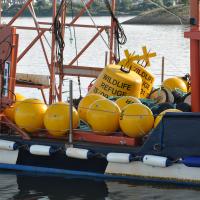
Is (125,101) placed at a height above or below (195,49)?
below

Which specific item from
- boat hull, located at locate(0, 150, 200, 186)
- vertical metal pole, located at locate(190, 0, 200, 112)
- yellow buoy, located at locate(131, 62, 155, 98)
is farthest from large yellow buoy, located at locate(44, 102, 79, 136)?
yellow buoy, located at locate(131, 62, 155, 98)

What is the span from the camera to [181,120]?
1096cm

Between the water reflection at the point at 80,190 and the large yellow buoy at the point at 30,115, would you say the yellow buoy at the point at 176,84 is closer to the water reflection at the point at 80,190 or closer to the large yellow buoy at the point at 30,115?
the large yellow buoy at the point at 30,115

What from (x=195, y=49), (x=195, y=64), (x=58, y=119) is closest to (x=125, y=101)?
(x=58, y=119)

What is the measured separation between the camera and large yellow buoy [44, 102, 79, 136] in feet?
38.4

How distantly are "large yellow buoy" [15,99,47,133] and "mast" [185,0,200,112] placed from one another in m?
2.48

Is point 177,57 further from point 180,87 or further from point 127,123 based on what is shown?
point 127,123

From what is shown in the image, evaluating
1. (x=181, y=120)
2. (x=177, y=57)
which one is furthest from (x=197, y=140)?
(x=177, y=57)

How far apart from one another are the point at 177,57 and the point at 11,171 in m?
21.9

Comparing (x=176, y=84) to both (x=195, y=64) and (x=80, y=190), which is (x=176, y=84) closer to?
(x=195, y=64)

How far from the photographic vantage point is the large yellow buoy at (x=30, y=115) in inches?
472

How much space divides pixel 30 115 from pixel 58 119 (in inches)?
21.6

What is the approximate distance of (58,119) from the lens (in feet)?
38.3

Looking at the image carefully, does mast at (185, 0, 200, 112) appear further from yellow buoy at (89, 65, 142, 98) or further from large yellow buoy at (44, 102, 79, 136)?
large yellow buoy at (44, 102, 79, 136)
